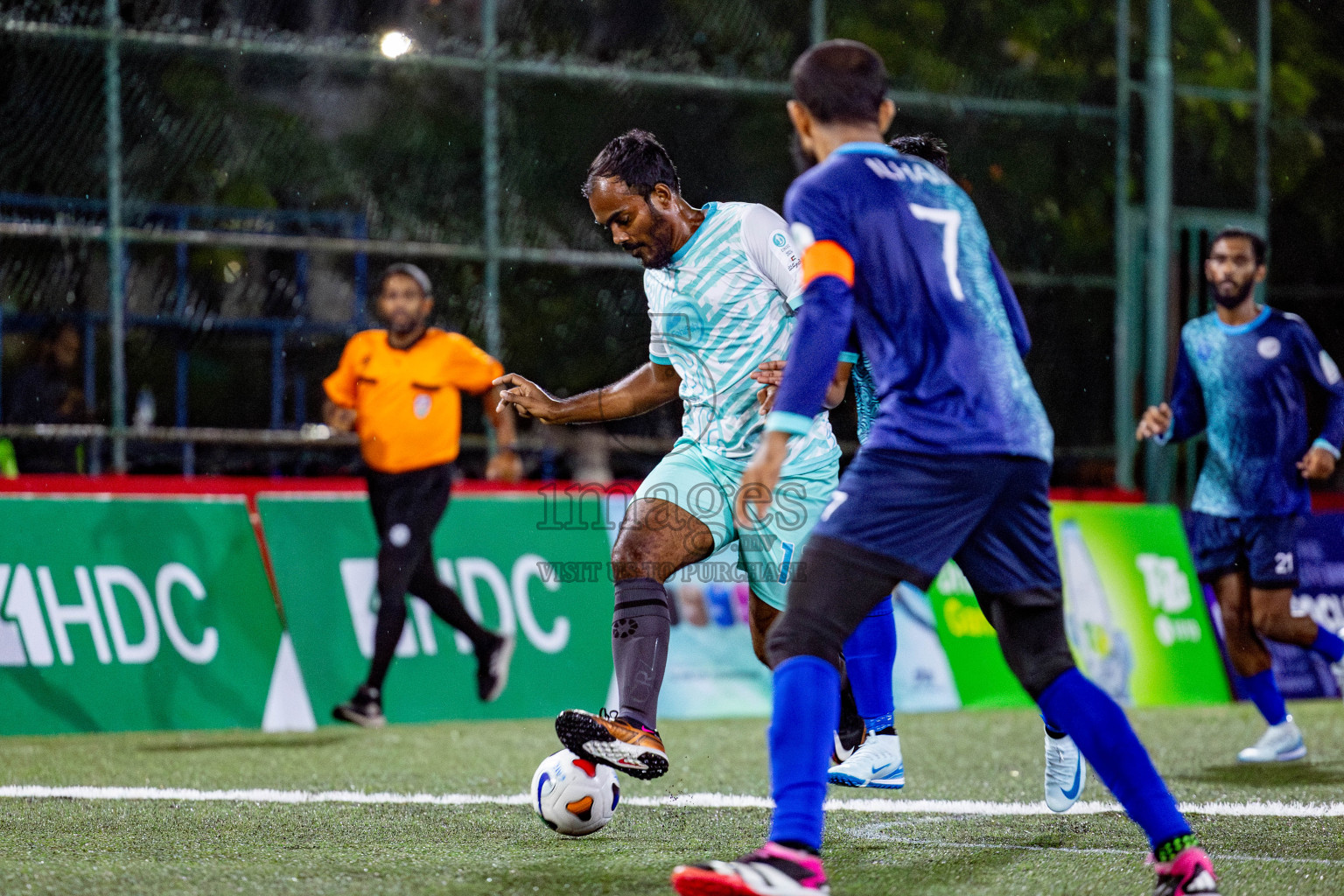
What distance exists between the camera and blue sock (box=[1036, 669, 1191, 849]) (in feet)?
12.6

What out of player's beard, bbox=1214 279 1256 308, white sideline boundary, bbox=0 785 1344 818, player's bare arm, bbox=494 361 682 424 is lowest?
white sideline boundary, bbox=0 785 1344 818

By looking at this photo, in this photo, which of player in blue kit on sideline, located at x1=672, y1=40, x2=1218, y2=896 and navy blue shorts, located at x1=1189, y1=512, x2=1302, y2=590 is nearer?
player in blue kit on sideline, located at x1=672, y1=40, x2=1218, y2=896

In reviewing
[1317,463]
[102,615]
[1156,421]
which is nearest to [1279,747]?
[1317,463]

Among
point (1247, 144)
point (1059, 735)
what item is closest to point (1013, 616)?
point (1059, 735)

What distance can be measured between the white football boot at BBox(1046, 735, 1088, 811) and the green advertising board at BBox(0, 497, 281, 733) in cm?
505

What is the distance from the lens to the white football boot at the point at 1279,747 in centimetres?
759

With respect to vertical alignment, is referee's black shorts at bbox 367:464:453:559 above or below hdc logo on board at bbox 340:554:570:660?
above

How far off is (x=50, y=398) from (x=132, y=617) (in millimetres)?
2534

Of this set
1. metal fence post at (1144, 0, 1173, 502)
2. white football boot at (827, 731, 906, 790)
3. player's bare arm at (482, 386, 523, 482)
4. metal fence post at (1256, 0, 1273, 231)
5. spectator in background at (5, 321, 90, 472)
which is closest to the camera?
white football boot at (827, 731, 906, 790)

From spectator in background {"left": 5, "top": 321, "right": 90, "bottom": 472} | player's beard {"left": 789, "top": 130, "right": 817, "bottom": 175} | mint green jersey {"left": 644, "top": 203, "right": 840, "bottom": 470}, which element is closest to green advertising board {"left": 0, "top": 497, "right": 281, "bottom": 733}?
spectator in background {"left": 5, "top": 321, "right": 90, "bottom": 472}

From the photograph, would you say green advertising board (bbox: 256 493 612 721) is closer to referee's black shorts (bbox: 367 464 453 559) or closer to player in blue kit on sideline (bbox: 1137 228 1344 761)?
referee's black shorts (bbox: 367 464 453 559)

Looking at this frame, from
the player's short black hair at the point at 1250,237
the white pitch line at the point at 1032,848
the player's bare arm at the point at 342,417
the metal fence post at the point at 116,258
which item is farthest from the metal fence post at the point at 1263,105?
the white pitch line at the point at 1032,848

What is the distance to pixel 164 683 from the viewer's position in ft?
29.7

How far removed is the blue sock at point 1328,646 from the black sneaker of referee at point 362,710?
15.2 feet
